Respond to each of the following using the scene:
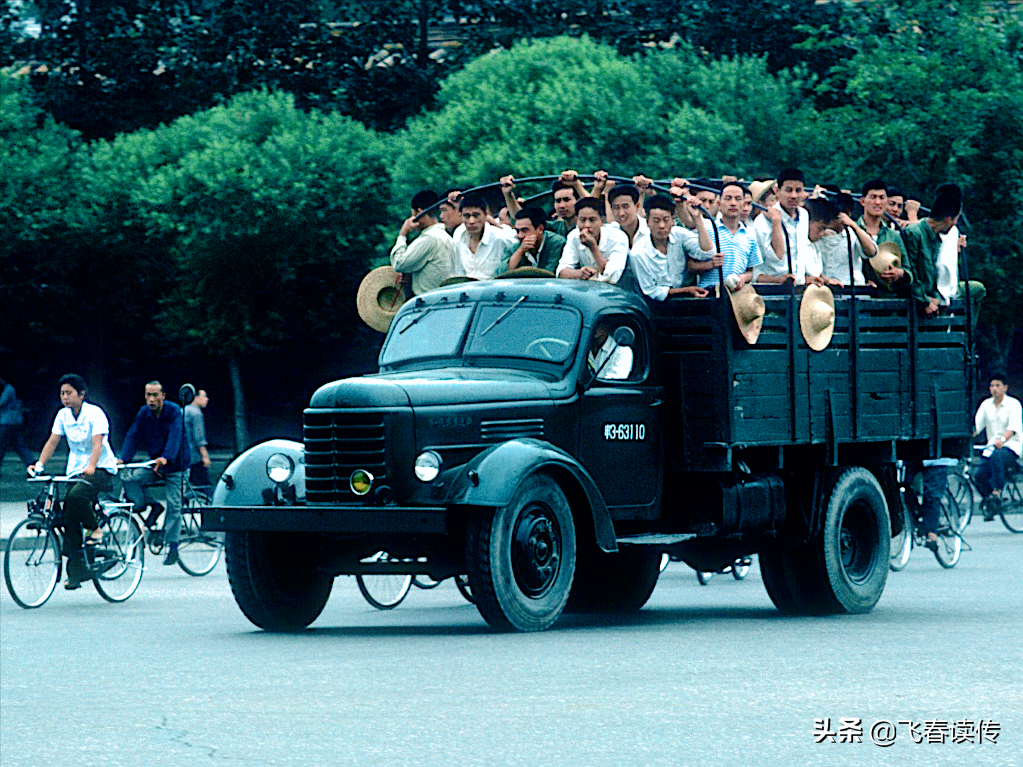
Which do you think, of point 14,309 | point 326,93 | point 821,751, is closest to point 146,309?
point 14,309

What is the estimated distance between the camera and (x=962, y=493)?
19.7m

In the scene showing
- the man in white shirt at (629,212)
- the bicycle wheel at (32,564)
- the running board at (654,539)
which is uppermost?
the man in white shirt at (629,212)

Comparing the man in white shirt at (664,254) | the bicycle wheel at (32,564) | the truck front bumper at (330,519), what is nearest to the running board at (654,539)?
the truck front bumper at (330,519)

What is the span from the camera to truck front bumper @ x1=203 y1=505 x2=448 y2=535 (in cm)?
1234

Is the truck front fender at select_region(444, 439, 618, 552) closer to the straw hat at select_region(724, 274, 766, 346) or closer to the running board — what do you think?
the running board

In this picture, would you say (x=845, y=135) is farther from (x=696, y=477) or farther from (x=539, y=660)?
(x=539, y=660)

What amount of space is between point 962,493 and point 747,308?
703 cm

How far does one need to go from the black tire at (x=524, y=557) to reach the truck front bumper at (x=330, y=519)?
0.29m

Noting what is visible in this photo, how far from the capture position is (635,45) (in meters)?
48.0

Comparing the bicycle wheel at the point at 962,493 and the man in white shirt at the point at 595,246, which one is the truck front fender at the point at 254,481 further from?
the bicycle wheel at the point at 962,493

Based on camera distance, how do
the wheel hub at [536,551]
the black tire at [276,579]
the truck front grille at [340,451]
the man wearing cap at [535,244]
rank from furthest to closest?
the man wearing cap at [535,244] < the black tire at [276,579] < the truck front grille at [340,451] < the wheel hub at [536,551]

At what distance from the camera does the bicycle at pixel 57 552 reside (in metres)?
15.5

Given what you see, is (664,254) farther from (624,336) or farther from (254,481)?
(254,481)

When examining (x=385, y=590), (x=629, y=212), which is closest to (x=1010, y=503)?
(x=385, y=590)
